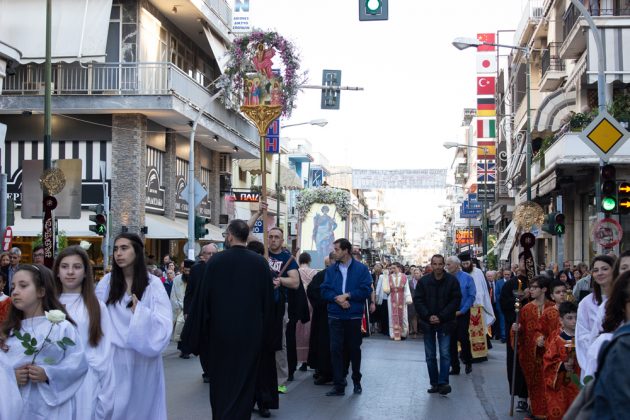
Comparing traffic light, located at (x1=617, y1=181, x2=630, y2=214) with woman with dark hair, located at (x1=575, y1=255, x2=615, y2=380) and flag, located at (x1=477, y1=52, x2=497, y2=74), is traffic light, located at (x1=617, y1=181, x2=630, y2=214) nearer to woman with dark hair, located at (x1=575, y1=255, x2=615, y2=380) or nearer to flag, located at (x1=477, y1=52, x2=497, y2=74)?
woman with dark hair, located at (x1=575, y1=255, x2=615, y2=380)

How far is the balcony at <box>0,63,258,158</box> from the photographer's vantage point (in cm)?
3053

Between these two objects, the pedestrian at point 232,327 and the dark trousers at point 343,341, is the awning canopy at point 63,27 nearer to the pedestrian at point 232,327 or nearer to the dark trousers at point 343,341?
the dark trousers at point 343,341

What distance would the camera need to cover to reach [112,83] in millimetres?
31109

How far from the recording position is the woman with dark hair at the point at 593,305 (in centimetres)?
710

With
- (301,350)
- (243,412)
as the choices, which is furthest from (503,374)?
(243,412)

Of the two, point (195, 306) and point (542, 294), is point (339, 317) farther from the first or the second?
point (195, 306)

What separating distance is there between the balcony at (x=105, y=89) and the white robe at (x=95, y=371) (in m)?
24.8

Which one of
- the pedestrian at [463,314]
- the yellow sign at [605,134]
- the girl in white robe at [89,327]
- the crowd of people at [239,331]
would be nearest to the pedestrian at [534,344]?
the crowd of people at [239,331]

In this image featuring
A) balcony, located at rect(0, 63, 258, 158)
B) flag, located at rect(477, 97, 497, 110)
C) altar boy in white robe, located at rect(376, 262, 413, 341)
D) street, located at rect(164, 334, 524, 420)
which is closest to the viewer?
street, located at rect(164, 334, 524, 420)

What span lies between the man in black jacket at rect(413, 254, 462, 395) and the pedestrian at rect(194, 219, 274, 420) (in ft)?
15.9

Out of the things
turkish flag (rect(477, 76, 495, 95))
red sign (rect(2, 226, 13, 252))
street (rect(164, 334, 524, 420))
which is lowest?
street (rect(164, 334, 524, 420))

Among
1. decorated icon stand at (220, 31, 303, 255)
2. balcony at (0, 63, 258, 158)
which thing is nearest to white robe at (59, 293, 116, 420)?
decorated icon stand at (220, 31, 303, 255)

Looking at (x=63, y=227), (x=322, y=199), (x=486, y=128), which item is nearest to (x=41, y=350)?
(x=322, y=199)

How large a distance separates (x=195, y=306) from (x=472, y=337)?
394 inches
